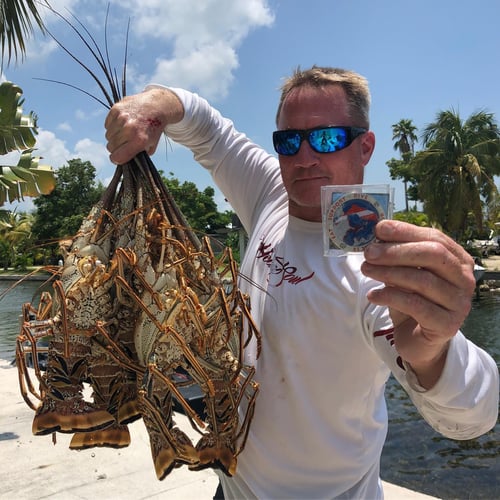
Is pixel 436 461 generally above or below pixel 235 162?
below

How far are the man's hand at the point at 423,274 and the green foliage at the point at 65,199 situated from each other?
69.9ft

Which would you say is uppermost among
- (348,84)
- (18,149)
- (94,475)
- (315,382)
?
(18,149)

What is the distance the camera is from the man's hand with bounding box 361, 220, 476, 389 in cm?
119

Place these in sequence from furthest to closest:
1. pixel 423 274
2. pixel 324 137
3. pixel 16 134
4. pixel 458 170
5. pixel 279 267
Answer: pixel 458 170 < pixel 16 134 < pixel 279 267 < pixel 324 137 < pixel 423 274

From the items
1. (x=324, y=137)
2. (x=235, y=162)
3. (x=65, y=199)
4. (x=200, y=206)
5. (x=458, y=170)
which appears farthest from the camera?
(x=200, y=206)

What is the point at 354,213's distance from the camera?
130cm

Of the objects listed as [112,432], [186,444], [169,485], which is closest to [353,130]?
[186,444]

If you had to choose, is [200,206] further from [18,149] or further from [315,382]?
[315,382]

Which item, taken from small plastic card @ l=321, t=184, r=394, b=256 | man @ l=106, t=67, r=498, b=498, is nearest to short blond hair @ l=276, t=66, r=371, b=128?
man @ l=106, t=67, r=498, b=498

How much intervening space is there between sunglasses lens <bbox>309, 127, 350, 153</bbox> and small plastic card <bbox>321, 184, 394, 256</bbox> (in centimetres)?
59

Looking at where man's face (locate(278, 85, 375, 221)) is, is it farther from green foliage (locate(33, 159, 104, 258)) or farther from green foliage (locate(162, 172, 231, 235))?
green foliage (locate(162, 172, 231, 235))

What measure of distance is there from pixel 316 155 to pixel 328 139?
7 cm

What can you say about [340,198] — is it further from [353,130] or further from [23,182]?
[23,182]

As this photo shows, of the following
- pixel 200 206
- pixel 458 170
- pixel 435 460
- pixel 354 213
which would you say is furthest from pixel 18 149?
pixel 200 206
